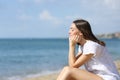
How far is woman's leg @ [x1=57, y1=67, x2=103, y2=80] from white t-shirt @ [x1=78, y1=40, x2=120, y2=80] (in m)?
0.11

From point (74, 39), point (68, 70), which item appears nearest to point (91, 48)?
point (74, 39)

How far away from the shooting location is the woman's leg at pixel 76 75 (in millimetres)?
5793

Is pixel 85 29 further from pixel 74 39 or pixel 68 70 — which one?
pixel 68 70

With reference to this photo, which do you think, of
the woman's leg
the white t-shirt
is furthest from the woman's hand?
the woman's leg

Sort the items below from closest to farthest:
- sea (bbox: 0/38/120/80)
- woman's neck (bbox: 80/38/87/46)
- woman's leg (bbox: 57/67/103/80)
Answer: woman's leg (bbox: 57/67/103/80)
woman's neck (bbox: 80/38/87/46)
sea (bbox: 0/38/120/80)

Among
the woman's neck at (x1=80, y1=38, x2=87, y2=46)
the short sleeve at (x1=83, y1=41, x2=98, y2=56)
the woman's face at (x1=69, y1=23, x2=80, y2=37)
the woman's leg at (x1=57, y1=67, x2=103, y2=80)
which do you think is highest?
the woman's face at (x1=69, y1=23, x2=80, y2=37)

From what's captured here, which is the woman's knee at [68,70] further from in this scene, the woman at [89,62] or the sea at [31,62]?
the sea at [31,62]

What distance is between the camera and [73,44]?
6.12 meters

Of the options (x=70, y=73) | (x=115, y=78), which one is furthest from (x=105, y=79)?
(x=70, y=73)

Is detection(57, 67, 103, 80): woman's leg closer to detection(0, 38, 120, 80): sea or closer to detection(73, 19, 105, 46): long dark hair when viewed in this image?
detection(73, 19, 105, 46): long dark hair

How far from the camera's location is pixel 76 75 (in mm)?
5863

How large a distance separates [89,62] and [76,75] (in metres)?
0.27

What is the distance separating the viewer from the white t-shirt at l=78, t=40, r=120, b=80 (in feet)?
19.1

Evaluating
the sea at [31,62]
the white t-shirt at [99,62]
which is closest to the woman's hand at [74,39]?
the white t-shirt at [99,62]
